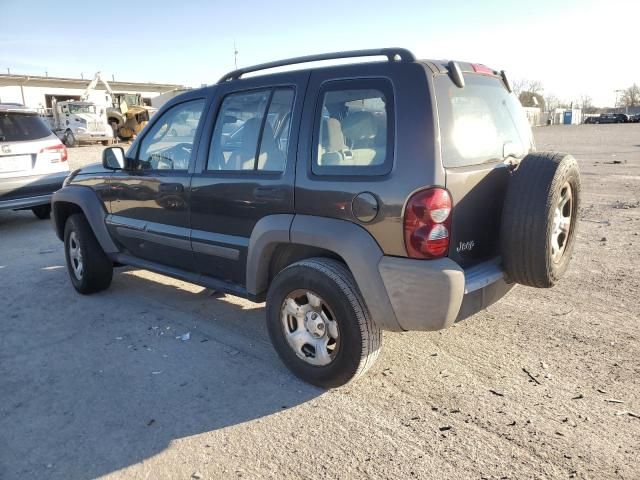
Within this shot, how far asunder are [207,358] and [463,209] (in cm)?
210

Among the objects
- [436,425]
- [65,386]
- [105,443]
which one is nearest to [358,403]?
[436,425]

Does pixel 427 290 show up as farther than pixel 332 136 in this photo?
No

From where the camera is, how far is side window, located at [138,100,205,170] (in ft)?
13.0

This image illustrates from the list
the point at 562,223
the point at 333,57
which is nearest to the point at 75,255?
the point at 333,57

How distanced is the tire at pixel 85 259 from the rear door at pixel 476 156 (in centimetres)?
365

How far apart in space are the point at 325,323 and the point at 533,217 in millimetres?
1387

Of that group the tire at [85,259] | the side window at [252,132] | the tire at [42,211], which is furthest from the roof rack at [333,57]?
the tire at [42,211]

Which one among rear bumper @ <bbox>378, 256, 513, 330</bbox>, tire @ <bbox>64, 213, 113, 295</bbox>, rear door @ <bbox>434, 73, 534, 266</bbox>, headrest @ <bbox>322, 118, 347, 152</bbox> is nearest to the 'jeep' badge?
rear door @ <bbox>434, 73, 534, 266</bbox>

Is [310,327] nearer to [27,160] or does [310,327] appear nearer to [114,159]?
[114,159]

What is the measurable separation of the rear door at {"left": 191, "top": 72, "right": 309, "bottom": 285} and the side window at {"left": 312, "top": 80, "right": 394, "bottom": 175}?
0.20m

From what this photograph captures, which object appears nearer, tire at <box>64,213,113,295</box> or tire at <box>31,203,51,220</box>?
tire at <box>64,213,113,295</box>

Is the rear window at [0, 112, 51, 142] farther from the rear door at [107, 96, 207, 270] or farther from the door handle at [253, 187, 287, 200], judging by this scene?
the door handle at [253, 187, 287, 200]

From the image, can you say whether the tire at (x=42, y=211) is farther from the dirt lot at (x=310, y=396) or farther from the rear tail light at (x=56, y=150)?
the dirt lot at (x=310, y=396)

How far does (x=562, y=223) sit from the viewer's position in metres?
3.32
